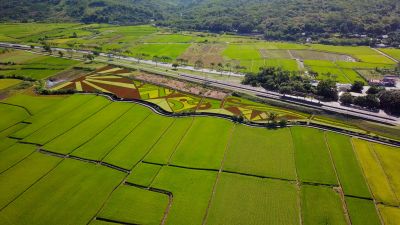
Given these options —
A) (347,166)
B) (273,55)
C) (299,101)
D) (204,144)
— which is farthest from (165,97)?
(273,55)

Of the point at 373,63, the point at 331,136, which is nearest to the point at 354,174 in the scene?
the point at 331,136

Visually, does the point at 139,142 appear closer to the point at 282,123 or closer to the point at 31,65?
the point at 282,123

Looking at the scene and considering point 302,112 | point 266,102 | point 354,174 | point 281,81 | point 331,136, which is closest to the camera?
point 354,174

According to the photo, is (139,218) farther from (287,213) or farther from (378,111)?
(378,111)

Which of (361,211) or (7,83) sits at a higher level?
(7,83)

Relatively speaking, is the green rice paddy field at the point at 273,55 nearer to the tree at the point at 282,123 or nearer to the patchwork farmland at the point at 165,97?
the patchwork farmland at the point at 165,97
